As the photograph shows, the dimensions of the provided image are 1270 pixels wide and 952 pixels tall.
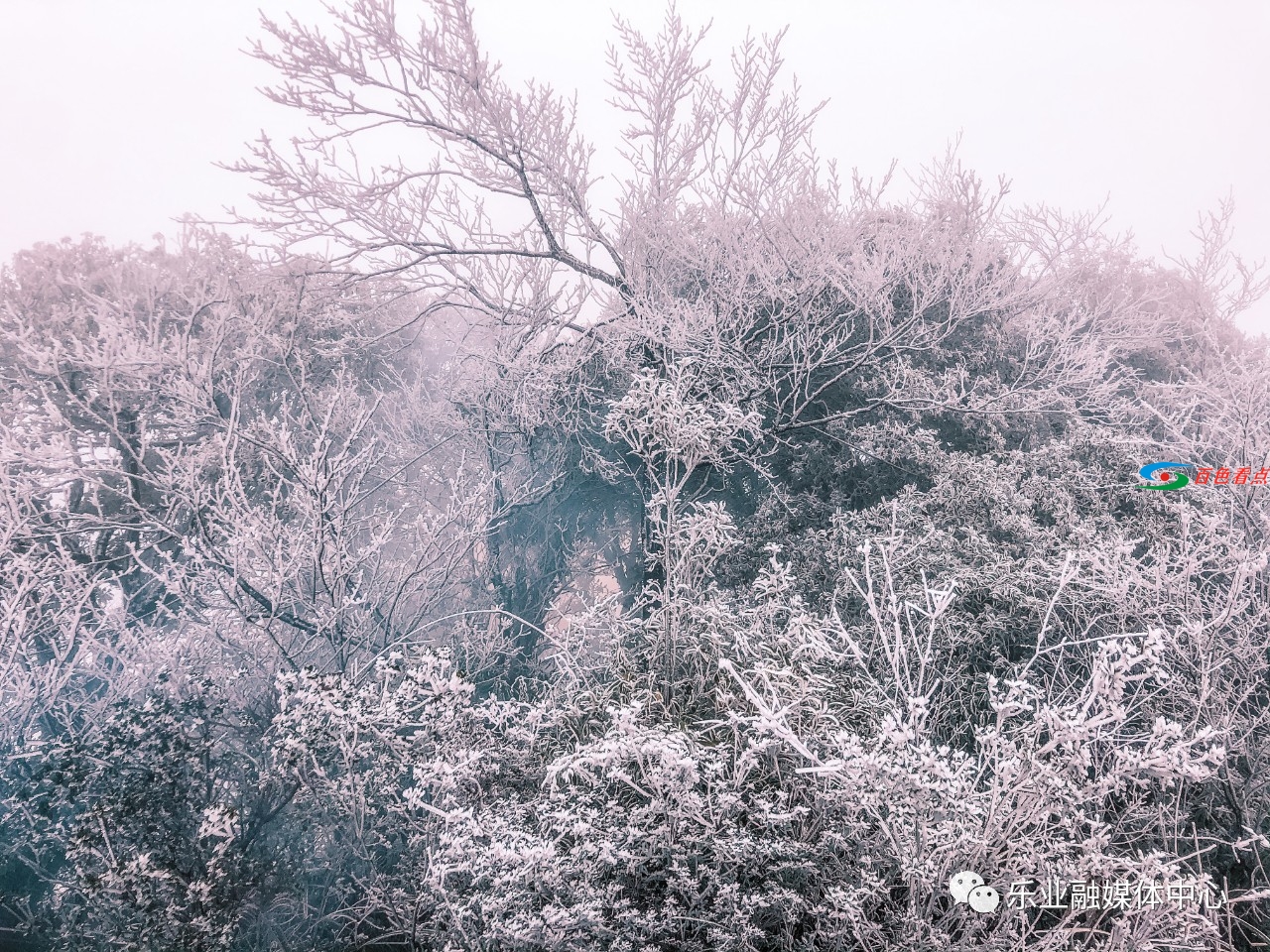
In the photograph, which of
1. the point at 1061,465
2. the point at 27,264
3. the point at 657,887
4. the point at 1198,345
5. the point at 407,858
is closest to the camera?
the point at 657,887

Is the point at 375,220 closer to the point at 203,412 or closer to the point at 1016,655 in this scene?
the point at 203,412

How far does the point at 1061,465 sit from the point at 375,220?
7.90 m

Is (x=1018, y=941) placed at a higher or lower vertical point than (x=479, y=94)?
lower

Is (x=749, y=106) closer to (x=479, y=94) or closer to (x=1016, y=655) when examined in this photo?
(x=479, y=94)

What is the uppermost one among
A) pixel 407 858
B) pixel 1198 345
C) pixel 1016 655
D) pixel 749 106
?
pixel 749 106

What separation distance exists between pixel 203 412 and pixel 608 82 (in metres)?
5.77

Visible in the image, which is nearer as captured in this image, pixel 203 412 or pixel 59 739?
pixel 59 739

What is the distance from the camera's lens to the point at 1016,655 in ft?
16.8

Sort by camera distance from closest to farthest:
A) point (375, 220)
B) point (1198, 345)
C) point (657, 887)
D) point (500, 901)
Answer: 1. point (500, 901)
2. point (657, 887)
3. point (375, 220)
4. point (1198, 345)

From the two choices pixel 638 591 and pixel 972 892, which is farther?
pixel 638 591

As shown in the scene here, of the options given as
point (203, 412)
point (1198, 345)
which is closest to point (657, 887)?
point (203, 412)

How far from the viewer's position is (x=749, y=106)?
6738 mm

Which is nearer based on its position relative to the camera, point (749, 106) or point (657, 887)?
point (657, 887)

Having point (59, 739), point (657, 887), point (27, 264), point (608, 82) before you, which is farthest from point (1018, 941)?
point (27, 264)
